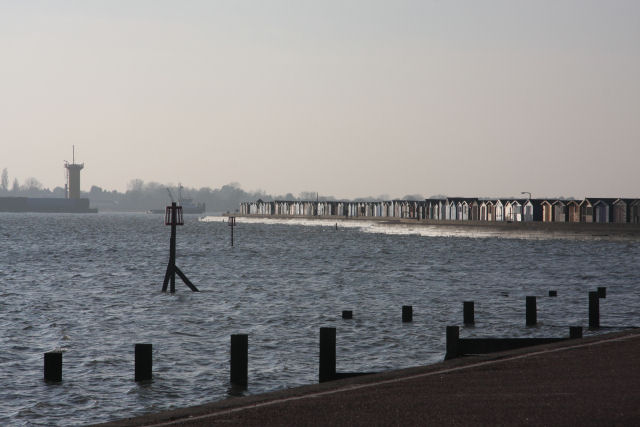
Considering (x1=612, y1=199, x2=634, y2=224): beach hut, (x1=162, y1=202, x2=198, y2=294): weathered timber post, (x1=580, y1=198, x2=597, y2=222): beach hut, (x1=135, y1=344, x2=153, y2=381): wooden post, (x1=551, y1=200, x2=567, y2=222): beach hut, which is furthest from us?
(x1=551, y1=200, x2=567, y2=222): beach hut

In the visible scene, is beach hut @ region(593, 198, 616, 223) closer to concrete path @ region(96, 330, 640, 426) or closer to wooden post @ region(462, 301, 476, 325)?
wooden post @ region(462, 301, 476, 325)

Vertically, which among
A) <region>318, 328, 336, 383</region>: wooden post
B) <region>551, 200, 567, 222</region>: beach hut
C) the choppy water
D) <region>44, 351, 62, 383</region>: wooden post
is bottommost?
the choppy water

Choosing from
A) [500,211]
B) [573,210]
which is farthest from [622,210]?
[500,211]

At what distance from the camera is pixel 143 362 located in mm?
20312

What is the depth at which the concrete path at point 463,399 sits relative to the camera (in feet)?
36.7

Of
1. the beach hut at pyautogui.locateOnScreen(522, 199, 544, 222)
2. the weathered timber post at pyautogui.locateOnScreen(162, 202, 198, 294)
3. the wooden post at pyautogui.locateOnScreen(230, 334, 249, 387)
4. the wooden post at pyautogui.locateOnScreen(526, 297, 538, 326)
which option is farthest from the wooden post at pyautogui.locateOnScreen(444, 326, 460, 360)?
the beach hut at pyautogui.locateOnScreen(522, 199, 544, 222)

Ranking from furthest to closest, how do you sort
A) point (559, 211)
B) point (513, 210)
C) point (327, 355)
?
1. point (513, 210)
2. point (559, 211)
3. point (327, 355)

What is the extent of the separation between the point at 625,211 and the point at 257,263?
325 ft

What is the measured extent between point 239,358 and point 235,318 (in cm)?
1667

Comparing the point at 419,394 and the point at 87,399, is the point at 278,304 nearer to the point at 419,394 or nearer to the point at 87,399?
the point at 87,399

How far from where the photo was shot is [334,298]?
44.1m

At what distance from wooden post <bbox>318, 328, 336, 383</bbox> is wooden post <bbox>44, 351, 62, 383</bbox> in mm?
7206

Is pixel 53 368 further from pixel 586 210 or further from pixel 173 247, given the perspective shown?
pixel 586 210

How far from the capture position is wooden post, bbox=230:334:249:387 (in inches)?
713
